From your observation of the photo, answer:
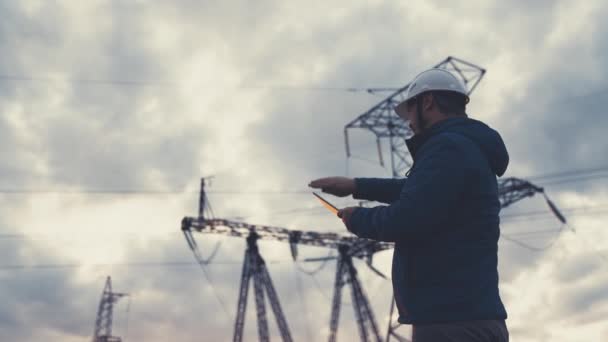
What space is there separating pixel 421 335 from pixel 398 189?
1.02 m

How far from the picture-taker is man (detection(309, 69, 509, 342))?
9.37 feet

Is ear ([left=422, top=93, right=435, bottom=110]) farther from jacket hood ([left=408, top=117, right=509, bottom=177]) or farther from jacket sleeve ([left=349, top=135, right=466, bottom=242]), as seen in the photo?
jacket sleeve ([left=349, top=135, right=466, bottom=242])

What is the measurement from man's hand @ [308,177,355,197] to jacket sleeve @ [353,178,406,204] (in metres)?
0.05

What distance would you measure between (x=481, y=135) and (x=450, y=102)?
338 millimetres

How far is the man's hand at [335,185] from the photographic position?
3592 mm

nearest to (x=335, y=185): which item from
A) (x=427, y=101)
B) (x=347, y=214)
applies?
(x=347, y=214)

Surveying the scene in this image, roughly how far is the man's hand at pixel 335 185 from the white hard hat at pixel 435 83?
0.57 m

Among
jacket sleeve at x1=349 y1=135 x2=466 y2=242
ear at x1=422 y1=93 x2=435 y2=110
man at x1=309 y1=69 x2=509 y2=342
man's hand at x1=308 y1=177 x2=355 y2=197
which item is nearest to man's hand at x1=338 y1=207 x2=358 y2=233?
man at x1=309 y1=69 x2=509 y2=342

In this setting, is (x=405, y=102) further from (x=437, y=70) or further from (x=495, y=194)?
(x=495, y=194)

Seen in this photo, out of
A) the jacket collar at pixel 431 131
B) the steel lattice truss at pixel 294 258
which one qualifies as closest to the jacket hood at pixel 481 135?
the jacket collar at pixel 431 131

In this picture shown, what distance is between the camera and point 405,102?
11.3 ft

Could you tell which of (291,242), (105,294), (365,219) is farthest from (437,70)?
(105,294)

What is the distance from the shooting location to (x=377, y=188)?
370 cm

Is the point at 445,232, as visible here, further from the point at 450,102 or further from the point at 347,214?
the point at 450,102
